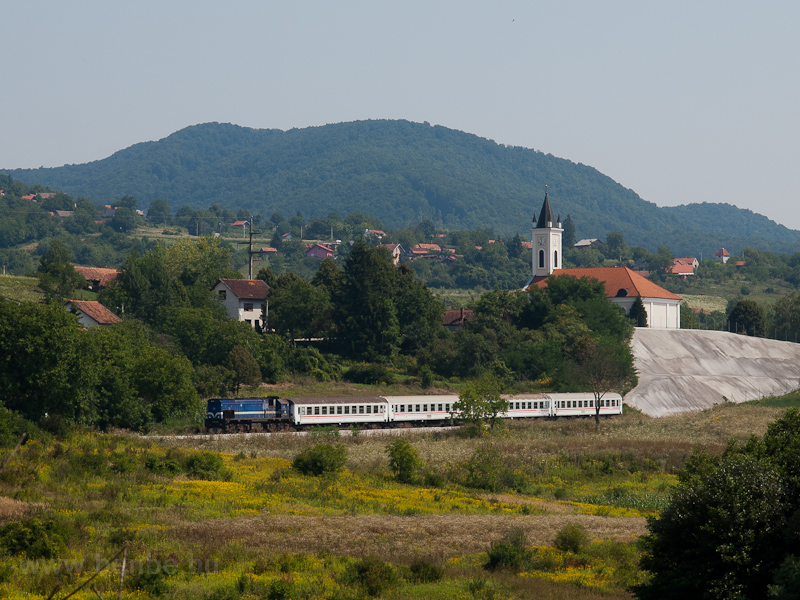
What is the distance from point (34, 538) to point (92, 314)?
55522 millimetres

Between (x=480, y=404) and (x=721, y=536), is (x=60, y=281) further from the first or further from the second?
(x=721, y=536)

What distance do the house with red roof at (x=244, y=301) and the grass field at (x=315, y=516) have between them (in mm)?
41018

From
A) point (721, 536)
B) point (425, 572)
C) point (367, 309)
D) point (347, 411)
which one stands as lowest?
point (347, 411)

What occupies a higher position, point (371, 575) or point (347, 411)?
point (371, 575)

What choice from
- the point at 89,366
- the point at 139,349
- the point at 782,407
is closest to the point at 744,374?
the point at 782,407

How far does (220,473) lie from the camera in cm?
3644

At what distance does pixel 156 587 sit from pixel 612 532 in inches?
618

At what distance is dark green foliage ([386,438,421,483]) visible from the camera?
39.3 metres

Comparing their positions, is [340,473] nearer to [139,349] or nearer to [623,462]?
[623,462]

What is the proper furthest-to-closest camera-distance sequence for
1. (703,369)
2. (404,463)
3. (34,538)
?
(703,369), (404,463), (34,538)

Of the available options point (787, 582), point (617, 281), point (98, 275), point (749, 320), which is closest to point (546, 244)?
point (617, 281)

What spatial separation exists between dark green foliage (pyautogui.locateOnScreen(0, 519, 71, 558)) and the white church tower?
348ft

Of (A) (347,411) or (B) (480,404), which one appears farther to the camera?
(B) (480,404)

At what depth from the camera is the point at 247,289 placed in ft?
305
